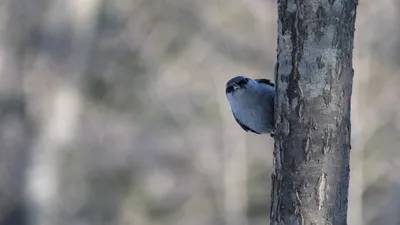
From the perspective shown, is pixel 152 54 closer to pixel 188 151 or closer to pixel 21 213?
pixel 188 151

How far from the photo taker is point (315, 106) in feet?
7.69

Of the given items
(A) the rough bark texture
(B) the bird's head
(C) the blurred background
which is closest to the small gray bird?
(B) the bird's head

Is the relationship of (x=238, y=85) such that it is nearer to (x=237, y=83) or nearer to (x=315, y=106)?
(x=237, y=83)

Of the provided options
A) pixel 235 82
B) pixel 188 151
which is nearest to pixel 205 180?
pixel 188 151

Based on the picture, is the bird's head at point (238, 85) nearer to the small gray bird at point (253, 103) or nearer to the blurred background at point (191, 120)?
the small gray bird at point (253, 103)

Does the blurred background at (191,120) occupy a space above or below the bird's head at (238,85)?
below

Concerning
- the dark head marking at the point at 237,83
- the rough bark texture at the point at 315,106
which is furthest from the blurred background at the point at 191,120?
the rough bark texture at the point at 315,106

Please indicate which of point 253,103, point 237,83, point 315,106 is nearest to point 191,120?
point 237,83

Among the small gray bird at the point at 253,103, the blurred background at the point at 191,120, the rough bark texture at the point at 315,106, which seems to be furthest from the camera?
the blurred background at the point at 191,120

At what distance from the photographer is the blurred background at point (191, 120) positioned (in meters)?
11.4

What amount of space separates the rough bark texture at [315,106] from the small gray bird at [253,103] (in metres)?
0.63

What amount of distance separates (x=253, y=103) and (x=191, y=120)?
906 centimetres

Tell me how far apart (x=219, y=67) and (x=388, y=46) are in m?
2.57

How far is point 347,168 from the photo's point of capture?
2.41 meters
